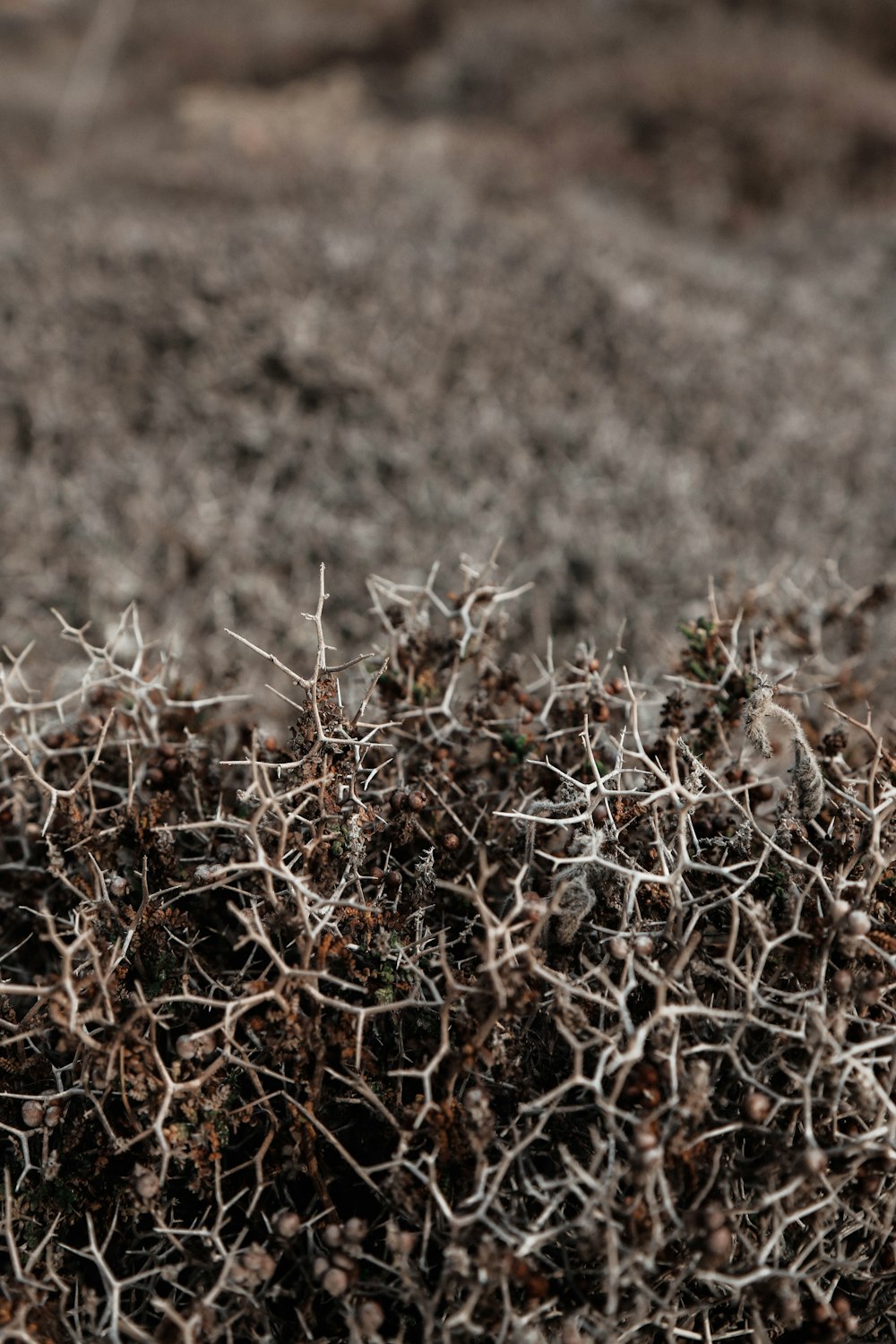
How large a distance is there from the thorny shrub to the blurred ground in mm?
1328

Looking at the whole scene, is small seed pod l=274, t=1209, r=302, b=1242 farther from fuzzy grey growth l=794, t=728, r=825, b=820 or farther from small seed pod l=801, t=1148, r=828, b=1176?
fuzzy grey growth l=794, t=728, r=825, b=820

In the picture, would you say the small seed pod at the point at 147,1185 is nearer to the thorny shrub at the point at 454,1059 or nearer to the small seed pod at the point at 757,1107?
the thorny shrub at the point at 454,1059

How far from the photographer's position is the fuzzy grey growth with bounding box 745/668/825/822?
56.2 inches

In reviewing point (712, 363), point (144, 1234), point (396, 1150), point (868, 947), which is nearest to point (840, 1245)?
point (868, 947)

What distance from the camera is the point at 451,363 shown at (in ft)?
16.2

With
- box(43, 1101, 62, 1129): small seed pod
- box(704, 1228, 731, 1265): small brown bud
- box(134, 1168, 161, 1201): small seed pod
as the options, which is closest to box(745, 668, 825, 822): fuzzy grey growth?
box(704, 1228, 731, 1265): small brown bud

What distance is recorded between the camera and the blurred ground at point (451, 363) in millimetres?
3641

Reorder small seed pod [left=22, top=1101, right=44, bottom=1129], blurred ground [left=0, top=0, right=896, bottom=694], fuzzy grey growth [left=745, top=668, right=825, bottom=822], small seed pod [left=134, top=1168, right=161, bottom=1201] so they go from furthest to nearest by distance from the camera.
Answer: blurred ground [left=0, top=0, right=896, bottom=694] < fuzzy grey growth [left=745, top=668, right=825, bottom=822] < small seed pod [left=22, top=1101, right=44, bottom=1129] < small seed pod [left=134, top=1168, right=161, bottom=1201]

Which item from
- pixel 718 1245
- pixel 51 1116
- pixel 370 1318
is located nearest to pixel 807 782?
pixel 718 1245

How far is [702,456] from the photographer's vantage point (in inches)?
180

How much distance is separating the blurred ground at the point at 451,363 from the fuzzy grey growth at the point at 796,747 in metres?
1.04

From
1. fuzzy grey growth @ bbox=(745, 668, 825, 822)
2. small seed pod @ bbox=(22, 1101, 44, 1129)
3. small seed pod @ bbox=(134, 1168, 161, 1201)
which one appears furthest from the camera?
fuzzy grey growth @ bbox=(745, 668, 825, 822)

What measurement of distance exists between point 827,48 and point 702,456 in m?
11.2

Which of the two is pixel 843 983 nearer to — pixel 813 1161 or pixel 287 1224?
pixel 813 1161
